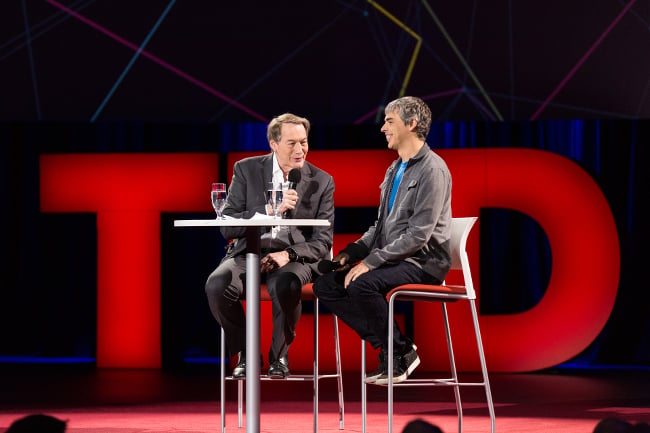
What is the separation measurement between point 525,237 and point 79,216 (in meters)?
3.07

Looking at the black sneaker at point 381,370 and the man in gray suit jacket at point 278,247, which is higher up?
the man in gray suit jacket at point 278,247

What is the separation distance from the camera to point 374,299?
3.56 metres

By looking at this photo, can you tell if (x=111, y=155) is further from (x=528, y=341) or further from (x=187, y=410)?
(x=528, y=341)

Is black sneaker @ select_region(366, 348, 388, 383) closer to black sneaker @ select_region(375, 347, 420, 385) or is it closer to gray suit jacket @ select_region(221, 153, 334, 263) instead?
black sneaker @ select_region(375, 347, 420, 385)

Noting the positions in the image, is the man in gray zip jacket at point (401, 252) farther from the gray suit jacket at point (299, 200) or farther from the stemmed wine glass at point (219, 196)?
the stemmed wine glass at point (219, 196)

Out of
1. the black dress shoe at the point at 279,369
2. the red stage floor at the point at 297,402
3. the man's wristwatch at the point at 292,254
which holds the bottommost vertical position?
the red stage floor at the point at 297,402

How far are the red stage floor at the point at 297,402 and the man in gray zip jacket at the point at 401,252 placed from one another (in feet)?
1.71

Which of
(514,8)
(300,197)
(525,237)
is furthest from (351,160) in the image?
(300,197)

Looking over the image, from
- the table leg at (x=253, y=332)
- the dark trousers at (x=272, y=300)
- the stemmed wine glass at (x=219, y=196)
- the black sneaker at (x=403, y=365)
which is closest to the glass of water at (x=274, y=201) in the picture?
the table leg at (x=253, y=332)

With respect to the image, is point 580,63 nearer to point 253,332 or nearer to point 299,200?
point 299,200

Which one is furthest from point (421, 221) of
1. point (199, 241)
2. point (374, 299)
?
point (199, 241)

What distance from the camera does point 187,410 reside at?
4.51 metres

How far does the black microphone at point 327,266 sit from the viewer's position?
371cm

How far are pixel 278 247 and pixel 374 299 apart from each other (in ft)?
2.15
